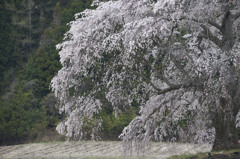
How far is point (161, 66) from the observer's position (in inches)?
394

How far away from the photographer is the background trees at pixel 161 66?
7.78 metres

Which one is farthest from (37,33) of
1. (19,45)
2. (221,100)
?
(221,100)

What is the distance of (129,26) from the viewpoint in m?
7.96

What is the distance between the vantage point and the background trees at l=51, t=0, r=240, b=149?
7781 mm

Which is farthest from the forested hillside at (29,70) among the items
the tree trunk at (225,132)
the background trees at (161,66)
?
the tree trunk at (225,132)

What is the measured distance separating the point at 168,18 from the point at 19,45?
113 ft

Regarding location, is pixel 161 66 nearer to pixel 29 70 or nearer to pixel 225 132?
pixel 225 132

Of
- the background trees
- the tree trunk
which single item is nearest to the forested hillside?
the background trees

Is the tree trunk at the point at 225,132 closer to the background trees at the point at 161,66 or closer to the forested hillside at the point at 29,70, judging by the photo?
the background trees at the point at 161,66

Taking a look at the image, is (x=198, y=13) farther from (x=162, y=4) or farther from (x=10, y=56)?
(x=10, y=56)

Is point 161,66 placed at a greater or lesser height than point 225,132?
greater

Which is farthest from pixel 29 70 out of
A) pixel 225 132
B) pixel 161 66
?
pixel 225 132

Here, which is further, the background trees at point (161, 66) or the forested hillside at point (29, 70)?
the forested hillside at point (29, 70)

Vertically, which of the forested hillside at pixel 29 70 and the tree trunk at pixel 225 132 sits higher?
the forested hillside at pixel 29 70
